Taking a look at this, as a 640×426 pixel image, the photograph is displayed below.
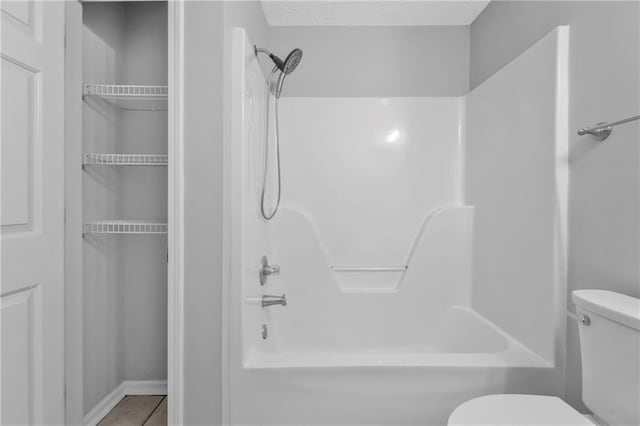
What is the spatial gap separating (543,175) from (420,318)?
113 cm

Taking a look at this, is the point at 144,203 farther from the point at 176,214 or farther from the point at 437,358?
the point at 437,358

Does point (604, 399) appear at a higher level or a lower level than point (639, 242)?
lower

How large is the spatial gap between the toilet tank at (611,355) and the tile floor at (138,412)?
1.78 metres

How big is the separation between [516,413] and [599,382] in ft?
0.87

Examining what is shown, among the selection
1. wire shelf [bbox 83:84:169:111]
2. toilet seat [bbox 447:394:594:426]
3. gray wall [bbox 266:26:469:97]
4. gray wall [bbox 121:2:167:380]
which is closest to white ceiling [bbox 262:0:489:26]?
gray wall [bbox 266:26:469:97]

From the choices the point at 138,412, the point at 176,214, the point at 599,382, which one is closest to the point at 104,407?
the point at 138,412

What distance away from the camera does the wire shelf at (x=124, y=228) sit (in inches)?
63.6

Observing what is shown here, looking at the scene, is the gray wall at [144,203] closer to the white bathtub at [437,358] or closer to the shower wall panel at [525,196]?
the white bathtub at [437,358]

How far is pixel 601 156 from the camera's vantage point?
129 centimetres

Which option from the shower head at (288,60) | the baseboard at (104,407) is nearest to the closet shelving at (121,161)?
the shower head at (288,60)

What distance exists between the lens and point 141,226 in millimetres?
1657

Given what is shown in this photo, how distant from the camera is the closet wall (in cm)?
189

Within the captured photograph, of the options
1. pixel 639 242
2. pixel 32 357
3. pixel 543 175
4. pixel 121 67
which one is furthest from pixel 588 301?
pixel 121 67

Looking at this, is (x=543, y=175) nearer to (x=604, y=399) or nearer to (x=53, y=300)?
(x=604, y=399)
